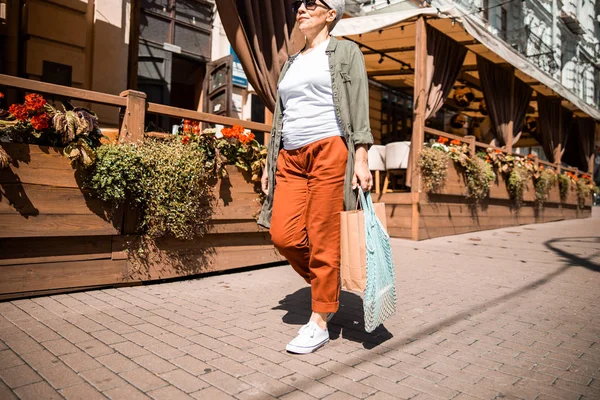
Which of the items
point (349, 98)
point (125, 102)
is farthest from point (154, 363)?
point (125, 102)

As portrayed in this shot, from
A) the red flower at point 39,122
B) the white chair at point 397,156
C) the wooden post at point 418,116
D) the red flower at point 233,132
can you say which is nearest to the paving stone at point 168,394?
the red flower at point 39,122

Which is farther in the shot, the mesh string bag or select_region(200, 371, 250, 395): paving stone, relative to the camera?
the mesh string bag

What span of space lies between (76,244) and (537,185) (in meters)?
11.2

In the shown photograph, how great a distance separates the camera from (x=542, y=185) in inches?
459

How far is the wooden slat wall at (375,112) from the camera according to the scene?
527 inches

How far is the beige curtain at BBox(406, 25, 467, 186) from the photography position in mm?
8372

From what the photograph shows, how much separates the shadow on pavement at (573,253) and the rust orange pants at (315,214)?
177 inches

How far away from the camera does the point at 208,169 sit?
4438 millimetres

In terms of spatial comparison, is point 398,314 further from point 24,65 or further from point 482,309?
point 24,65

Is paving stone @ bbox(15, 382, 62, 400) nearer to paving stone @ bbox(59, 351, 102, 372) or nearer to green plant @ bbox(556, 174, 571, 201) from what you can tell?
paving stone @ bbox(59, 351, 102, 372)

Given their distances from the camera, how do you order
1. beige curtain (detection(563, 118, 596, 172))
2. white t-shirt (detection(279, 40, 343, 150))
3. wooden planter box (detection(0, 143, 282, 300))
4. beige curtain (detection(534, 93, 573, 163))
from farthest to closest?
beige curtain (detection(563, 118, 596, 172))
beige curtain (detection(534, 93, 573, 163))
wooden planter box (detection(0, 143, 282, 300))
white t-shirt (detection(279, 40, 343, 150))

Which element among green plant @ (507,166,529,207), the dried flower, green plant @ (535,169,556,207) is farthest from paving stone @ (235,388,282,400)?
green plant @ (535,169,556,207)

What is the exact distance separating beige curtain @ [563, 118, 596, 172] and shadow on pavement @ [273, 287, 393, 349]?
16.0m

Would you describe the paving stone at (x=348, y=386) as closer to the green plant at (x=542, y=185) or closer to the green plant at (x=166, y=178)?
the green plant at (x=166, y=178)
